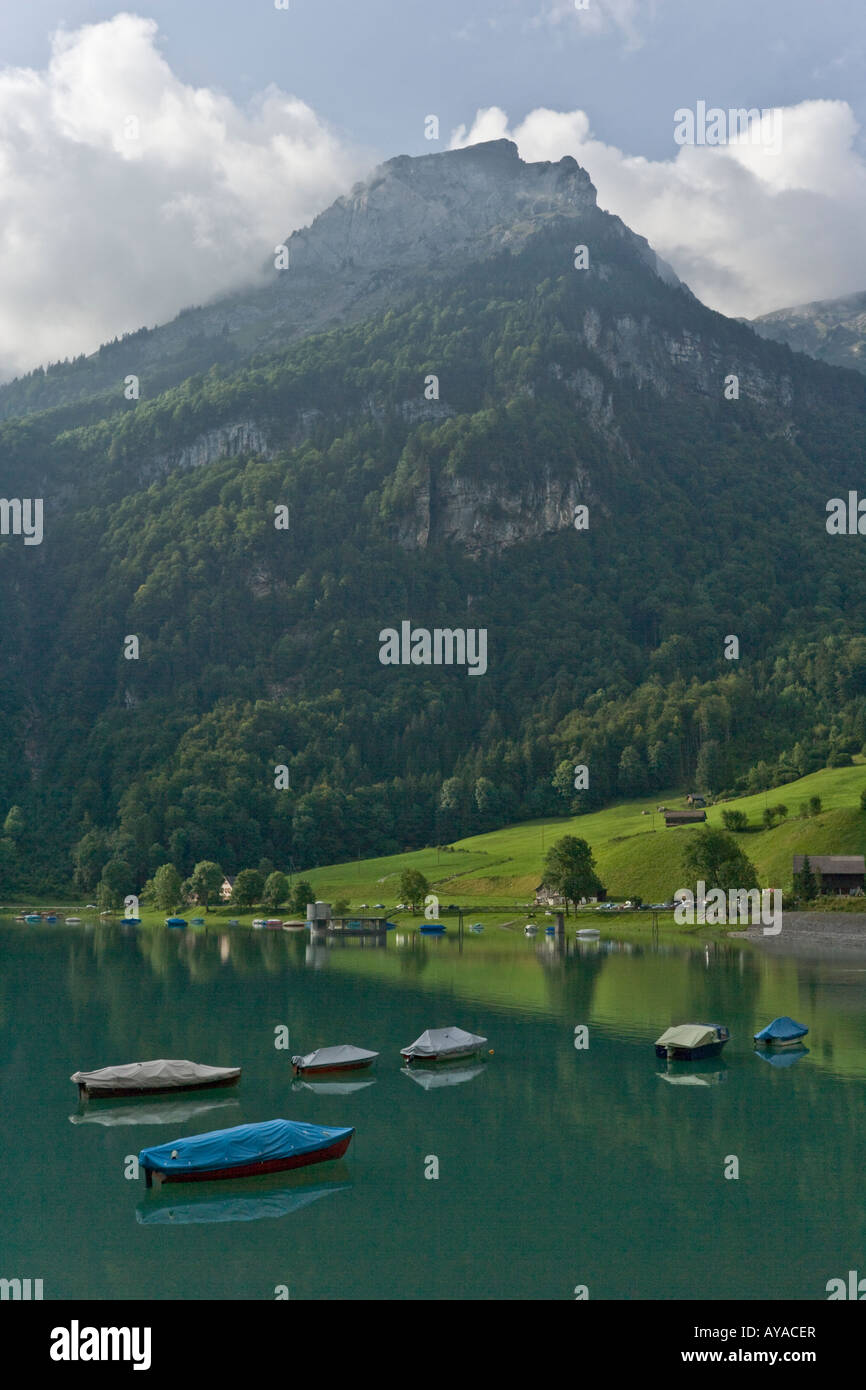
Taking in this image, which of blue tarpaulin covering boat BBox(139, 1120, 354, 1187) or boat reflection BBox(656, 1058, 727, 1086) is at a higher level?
blue tarpaulin covering boat BBox(139, 1120, 354, 1187)

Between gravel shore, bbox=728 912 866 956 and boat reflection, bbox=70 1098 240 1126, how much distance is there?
83023mm

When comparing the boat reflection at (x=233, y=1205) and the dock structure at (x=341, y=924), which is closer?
the boat reflection at (x=233, y=1205)

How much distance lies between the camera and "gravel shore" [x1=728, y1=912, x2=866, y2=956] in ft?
391

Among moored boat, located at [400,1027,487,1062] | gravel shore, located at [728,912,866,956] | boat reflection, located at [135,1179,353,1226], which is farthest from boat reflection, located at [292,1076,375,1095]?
gravel shore, located at [728,912,866,956]

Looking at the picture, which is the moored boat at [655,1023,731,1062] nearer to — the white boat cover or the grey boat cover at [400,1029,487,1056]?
the white boat cover

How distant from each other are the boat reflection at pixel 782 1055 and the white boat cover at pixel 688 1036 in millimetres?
3277

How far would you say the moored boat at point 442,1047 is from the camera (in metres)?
60.3

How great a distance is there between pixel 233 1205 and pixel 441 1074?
22.4 m

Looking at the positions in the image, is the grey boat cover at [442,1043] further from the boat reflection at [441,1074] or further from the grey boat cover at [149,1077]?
the grey boat cover at [149,1077]

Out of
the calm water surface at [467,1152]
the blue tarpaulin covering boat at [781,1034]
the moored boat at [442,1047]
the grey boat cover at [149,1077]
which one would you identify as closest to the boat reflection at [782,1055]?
the blue tarpaulin covering boat at [781,1034]

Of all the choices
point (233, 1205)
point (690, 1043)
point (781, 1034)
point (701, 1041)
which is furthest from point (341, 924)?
point (233, 1205)
